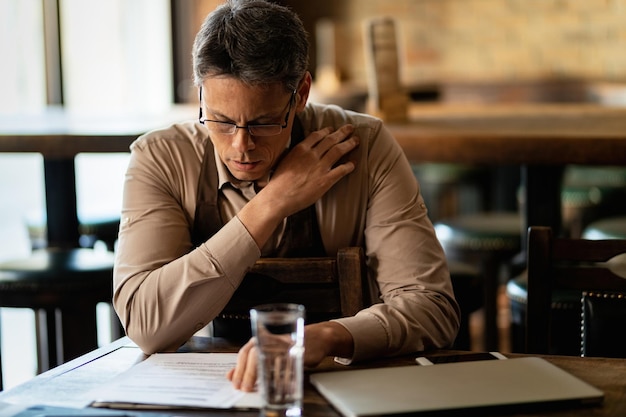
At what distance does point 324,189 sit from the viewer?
5.59 feet

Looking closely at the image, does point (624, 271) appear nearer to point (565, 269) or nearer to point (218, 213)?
point (565, 269)

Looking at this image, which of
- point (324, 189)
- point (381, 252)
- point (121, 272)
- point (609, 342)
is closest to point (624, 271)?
point (609, 342)

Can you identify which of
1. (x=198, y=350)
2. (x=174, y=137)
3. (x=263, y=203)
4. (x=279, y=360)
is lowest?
(x=198, y=350)

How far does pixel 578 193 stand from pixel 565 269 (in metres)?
2.57

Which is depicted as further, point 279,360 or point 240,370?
point 240,370

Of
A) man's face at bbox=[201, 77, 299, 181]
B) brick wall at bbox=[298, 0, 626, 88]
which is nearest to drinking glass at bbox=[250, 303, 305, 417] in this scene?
man's face at bbox=[201, 77, 299, 181]

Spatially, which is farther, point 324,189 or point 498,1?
point 498,1

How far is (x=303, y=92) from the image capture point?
5.69 ft

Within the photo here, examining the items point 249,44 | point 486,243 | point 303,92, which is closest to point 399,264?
point 303,92

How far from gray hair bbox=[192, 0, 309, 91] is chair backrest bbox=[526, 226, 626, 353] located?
557mm

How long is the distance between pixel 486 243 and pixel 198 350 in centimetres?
186

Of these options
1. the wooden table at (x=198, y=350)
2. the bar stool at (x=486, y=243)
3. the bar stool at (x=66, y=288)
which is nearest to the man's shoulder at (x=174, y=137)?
the wooden table at (x=198, y=350)

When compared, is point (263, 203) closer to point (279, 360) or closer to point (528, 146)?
point (279, 360)

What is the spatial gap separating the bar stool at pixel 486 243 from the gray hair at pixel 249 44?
63.8 inches
